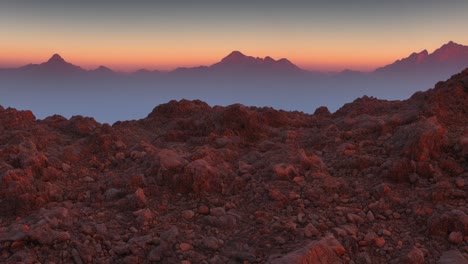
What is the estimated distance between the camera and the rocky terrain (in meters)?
5.99

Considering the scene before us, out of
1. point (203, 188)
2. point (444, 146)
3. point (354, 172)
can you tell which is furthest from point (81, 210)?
point (444, 146)

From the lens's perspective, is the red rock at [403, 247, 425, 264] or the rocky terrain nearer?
the red rock at [403, 247, 425, 264]

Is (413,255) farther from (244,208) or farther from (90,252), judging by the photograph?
(90,252)

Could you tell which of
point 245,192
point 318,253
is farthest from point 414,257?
point 245,192

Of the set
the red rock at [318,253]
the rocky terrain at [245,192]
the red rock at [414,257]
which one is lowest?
the red rock at [414,257]

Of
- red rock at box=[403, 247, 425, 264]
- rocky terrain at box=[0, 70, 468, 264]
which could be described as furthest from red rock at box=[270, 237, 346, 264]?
red rock at box=[403, 247, 425, 264]

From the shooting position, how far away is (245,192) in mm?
7645

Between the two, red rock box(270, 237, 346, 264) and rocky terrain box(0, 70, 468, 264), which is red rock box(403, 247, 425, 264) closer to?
rocky terrain box(0, 70, 468, 264)

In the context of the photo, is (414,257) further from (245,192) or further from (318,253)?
(245,192)

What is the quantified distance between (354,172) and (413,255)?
8.77 ft

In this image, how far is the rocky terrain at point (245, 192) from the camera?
5.99 metres

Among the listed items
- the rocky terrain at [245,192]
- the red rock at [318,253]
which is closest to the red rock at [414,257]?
the rocky terrain at [245,192]

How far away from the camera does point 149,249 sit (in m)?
6.07

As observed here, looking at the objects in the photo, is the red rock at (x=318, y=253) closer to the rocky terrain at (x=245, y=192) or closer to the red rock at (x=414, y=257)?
the rocky terrain at (x=245, y=192)
